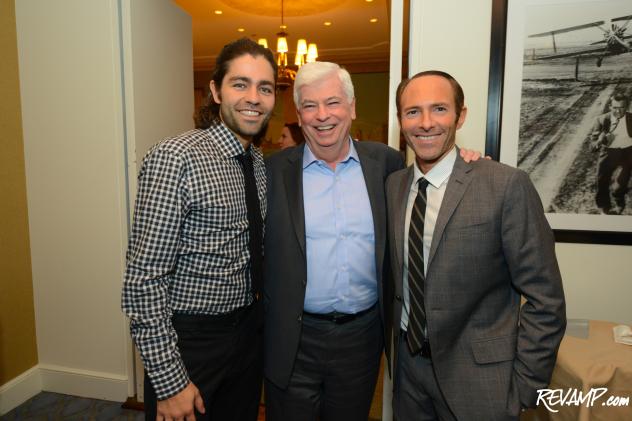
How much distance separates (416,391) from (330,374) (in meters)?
0.35

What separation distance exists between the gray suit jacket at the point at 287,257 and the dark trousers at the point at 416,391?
0.27 metres

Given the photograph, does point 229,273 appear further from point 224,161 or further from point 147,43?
point 147,43

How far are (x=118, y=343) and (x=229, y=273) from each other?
178 centimetres

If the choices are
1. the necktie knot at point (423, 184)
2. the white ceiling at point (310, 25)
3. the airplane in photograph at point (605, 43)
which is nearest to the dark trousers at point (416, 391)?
the necktie knot at point (423, 184)

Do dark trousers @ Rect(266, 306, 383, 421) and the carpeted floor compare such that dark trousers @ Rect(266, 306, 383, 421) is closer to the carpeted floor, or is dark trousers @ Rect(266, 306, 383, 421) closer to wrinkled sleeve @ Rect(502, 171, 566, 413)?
wrinkled sleeve @ Rect(502, 171, 566, 413)

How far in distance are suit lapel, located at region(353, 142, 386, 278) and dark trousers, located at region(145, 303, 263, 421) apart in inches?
21.2

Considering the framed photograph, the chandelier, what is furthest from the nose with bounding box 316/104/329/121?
the chandelier

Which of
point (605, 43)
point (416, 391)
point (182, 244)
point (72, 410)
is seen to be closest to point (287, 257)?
point (182, 244)

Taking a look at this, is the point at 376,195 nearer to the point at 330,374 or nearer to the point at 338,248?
the point at 338,248

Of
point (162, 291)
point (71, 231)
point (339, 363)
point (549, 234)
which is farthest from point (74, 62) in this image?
point (549, 234)

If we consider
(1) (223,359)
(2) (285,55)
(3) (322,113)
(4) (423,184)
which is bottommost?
(1) (223,359)

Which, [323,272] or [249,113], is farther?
[323,272]

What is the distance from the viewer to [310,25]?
622 centimetres

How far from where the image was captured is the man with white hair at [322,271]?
1.66m
